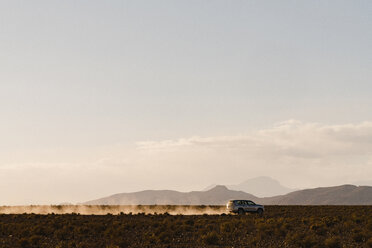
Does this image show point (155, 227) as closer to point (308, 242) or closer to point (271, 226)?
point (271, 226)

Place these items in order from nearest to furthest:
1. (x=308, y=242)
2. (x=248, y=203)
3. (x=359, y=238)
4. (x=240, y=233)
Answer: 1. (x=308, y=242)
2. (x=359, y=238)
3. (x=240, y=233)
4. (x=248, y=203)

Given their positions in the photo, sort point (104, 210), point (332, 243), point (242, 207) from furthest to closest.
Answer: point (104, 210) → point (242, 207) → point (332, 243)

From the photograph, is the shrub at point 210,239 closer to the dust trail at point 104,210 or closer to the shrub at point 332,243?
the shrub at point 332,243

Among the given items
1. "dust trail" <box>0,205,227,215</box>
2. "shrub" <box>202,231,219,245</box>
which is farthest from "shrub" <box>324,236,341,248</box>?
"dust trail" <box>0,205,227,215</box>

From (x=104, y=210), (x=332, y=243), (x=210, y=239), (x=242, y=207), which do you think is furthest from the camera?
(x=104, y=210)

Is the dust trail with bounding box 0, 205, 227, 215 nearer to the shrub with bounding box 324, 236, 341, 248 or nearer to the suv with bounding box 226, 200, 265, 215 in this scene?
the suv with bounding box 226, 200, 265, 215

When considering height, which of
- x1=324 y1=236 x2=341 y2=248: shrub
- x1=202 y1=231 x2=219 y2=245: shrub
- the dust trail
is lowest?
x1=324 y1=236 x2=341 y2=248: shrub

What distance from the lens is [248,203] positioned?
160 ft

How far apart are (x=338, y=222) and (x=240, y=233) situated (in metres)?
10.2

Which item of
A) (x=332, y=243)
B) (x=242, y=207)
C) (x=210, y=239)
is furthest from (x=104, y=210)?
(x=332, y=243)

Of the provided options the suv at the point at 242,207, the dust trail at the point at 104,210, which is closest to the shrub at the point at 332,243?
the suv at the point at 242,207

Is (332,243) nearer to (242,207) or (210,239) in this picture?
(210,239)

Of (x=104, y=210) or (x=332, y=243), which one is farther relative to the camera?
(x=104, y=210)

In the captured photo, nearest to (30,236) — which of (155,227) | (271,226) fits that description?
(155,227)
